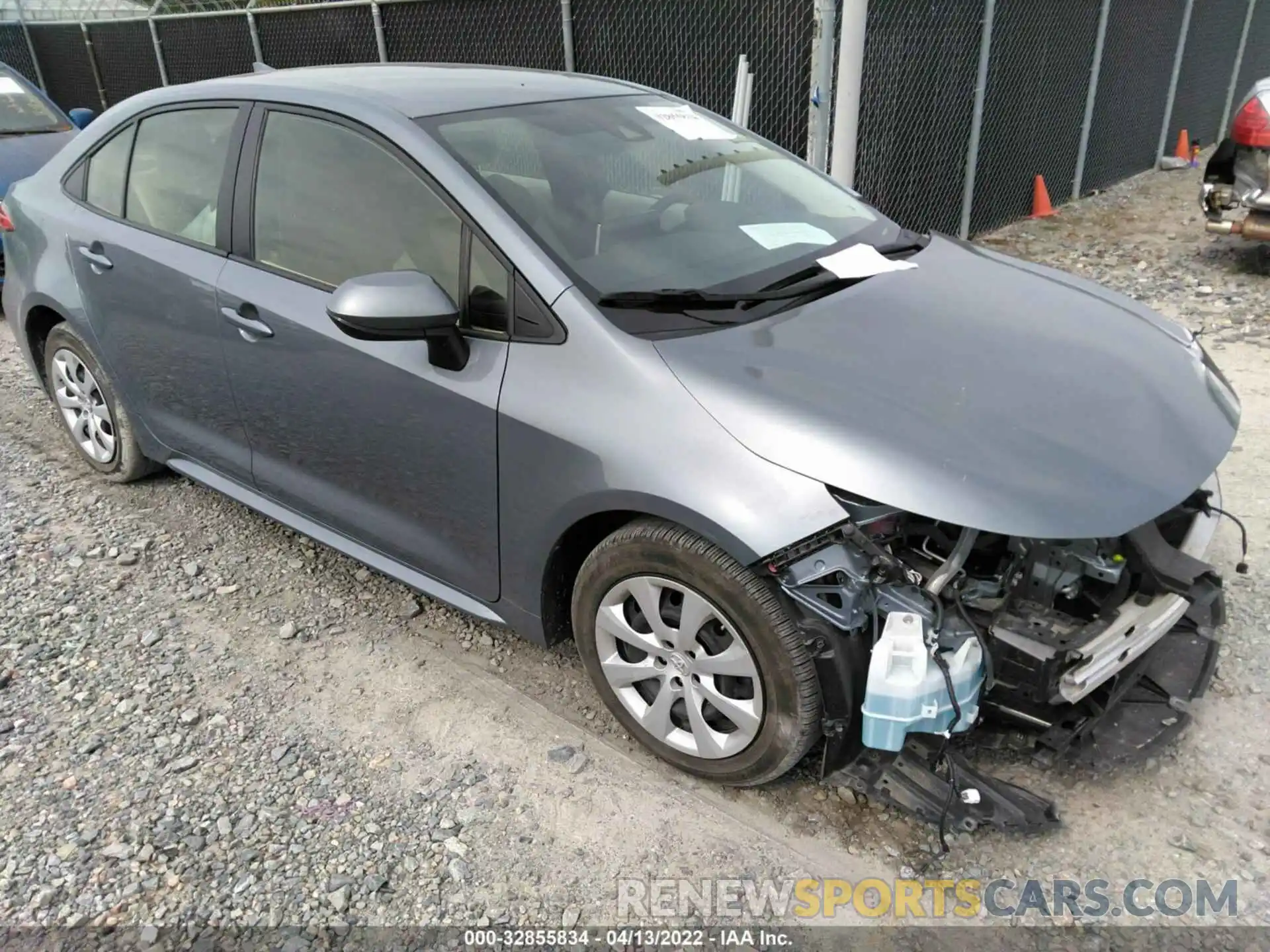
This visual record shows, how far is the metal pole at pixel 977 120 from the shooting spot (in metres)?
7.06

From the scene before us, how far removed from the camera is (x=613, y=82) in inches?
137

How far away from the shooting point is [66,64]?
551 inches

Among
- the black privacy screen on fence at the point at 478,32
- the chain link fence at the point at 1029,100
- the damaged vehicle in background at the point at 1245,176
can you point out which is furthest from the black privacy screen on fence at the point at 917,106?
the black privacy screen on fence at the point at 478,32

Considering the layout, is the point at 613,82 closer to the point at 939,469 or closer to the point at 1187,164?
the point at 939,469

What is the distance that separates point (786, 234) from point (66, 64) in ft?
50.0

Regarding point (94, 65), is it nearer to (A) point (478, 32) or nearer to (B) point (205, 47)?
(B) point (205, 47)

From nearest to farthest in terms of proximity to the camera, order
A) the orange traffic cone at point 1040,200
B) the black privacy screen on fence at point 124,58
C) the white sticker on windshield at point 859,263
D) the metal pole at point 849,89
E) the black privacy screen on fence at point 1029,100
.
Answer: the white sticker on windshield at point 859,263 → the metal pole at point 849,89 → the black privacy screen on fence at point 1029,100 → the orange traffic cone at point 1040,200 → the black privacy screen on fence at point 124,58

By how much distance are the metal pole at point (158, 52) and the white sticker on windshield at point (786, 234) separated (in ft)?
39.3

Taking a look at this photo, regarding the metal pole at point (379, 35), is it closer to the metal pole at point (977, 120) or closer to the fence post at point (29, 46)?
the metal pole at point (977, 120)

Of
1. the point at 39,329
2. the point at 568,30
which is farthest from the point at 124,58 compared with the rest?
the point at 39,329

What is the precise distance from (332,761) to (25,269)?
2904 millimetres

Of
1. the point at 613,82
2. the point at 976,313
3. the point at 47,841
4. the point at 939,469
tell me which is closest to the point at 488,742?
the point at 47,841

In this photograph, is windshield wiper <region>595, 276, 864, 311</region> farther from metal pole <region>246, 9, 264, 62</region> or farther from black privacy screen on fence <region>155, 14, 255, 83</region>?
black privacy screen on fence <region>155, 14, 255, 83</region>

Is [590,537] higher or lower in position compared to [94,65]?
higher
